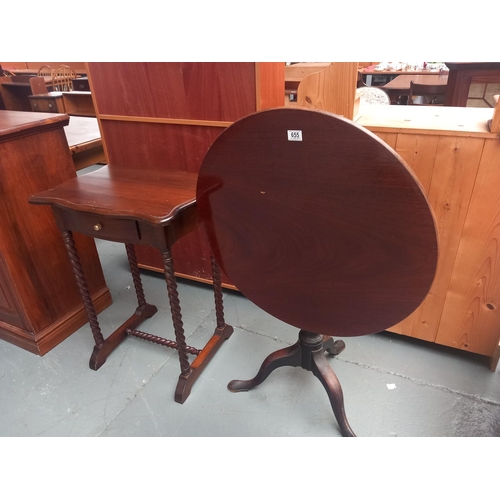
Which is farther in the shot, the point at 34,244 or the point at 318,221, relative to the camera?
the point at 34,244

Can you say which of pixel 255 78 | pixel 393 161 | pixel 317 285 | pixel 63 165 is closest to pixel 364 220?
pixel 393 161

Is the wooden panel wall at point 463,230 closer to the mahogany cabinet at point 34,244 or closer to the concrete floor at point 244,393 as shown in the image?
the concrete floor at point 244,393

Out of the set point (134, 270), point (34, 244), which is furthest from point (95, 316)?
point (34, 244)

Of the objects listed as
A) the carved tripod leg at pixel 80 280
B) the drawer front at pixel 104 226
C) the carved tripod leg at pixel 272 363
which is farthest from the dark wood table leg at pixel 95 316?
the carved tripod leg at pixel 272 363

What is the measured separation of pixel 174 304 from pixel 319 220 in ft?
2.50

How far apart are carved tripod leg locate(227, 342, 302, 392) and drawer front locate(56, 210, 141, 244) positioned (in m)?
0.71

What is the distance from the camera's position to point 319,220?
0.98 metres

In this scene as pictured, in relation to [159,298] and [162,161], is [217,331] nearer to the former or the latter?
[159,298]

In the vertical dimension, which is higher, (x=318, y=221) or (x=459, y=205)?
(x=318, y=221)

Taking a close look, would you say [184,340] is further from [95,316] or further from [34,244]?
[34,244]

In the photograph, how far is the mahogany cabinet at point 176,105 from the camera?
66.5 inches

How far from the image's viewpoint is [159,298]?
2305mm

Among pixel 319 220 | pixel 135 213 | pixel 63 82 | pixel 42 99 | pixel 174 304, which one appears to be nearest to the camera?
pixel 319 220

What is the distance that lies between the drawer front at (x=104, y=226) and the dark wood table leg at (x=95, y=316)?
0.35 ft
